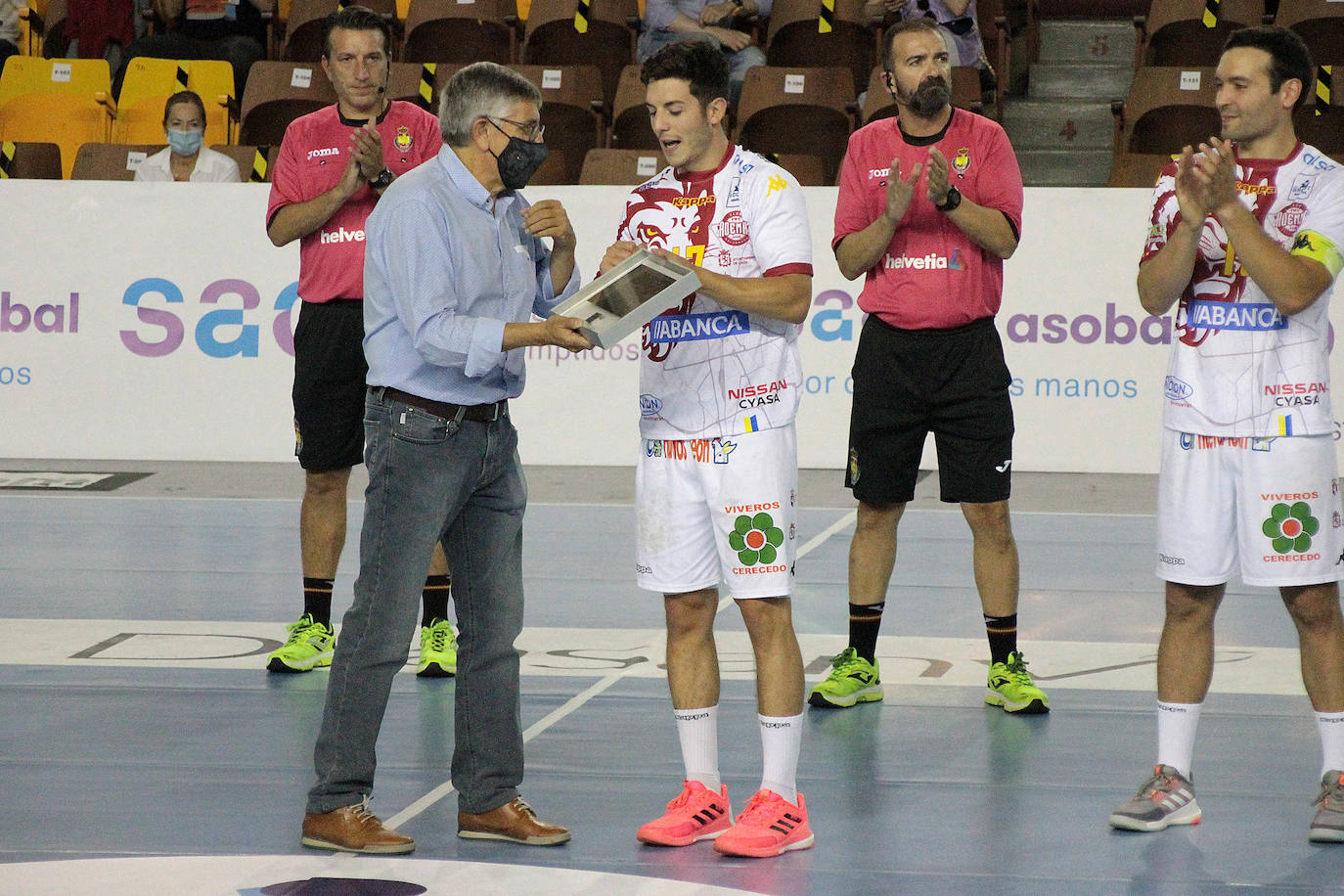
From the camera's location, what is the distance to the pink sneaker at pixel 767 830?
155 inches

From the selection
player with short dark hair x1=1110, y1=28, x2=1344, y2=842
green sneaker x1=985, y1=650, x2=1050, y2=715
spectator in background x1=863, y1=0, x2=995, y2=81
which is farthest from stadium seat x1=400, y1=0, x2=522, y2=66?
player with short dark hair x1=1110, y1=28, x2=1344, y2=842

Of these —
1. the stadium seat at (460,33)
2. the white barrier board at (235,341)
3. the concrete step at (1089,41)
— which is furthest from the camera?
the concrete step at (1089,41)

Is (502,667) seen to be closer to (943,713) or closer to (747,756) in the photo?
(747,756)

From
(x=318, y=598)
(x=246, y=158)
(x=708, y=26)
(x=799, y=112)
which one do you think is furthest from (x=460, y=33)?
(x=318, y=598)

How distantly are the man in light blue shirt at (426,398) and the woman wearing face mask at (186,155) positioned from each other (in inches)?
292

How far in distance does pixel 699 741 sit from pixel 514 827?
1.66 ft

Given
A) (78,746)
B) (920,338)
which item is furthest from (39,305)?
(920,338)

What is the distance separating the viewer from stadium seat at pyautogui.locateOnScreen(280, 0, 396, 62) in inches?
521

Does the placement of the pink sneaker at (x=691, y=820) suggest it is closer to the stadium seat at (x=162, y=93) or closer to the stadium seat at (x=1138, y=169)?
the stadium seat at (x=1138, y=169)

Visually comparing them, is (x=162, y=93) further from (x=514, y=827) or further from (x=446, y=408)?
(x=514, y=827)

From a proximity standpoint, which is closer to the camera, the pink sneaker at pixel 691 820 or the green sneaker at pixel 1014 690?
the pink sneaker at pixel 691 820

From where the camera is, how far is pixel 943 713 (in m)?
5.36

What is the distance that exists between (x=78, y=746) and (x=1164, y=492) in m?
3.18

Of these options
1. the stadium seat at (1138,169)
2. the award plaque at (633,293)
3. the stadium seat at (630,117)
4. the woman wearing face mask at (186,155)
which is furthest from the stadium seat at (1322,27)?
the award plaque at (633,293)
